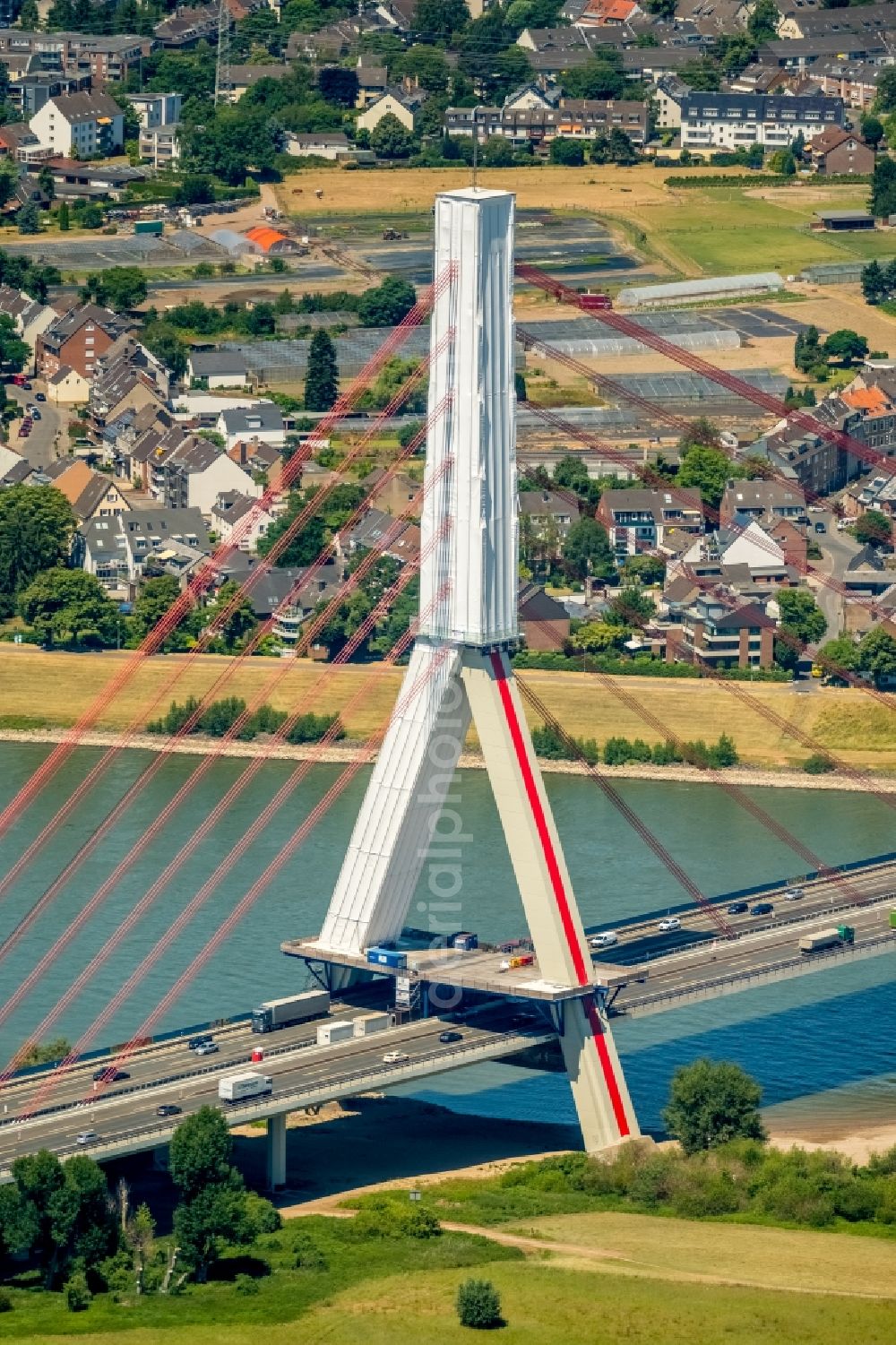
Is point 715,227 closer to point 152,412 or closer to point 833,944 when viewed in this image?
point 152,412

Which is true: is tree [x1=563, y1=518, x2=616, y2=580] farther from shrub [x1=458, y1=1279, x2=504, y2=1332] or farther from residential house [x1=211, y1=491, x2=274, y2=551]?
shrub [x1=458, y1=1279, x2=504, y2=1332]

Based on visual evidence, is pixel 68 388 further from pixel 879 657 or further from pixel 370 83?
pixel 370 83

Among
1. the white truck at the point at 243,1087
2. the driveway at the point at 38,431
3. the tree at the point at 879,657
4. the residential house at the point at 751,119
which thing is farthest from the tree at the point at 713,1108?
the residential house at the point at 751,119

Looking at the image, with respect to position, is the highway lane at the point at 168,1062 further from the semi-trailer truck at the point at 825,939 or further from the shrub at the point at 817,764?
the shrub at the point at 817,764

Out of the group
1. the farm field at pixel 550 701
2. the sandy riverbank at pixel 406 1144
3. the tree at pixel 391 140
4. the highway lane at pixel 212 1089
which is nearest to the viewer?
the highway lane at pixel 212 1089

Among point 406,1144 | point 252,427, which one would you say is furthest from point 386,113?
point 406,1144
